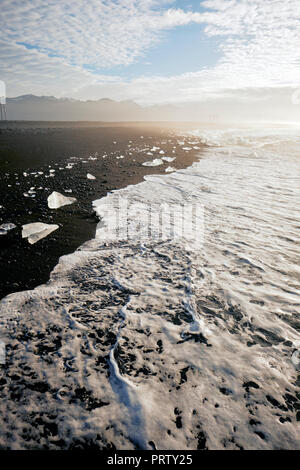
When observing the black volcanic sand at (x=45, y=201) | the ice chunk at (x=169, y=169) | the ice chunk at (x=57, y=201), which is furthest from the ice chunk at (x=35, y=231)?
the ice chunk at (x=169, y=169)

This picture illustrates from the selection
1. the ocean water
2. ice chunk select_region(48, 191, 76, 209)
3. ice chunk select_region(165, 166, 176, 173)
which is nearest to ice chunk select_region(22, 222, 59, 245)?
the ocean water

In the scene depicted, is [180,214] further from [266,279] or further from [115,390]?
[115,390]

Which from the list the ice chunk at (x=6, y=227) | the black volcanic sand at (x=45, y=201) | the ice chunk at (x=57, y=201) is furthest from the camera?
the ice chunk at (x=57, y=201)

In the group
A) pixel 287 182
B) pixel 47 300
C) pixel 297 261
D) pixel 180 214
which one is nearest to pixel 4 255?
pixel 47 300

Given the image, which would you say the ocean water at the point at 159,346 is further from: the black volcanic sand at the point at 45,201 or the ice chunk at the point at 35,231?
the ice chunk at the point at 35,231

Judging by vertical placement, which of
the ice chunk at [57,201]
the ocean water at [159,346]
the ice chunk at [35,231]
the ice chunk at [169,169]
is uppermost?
the ice chunk at [169,169]

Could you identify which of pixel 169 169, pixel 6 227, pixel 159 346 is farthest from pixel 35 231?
pixel 169 169

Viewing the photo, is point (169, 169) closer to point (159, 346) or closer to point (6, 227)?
point (6, 227)

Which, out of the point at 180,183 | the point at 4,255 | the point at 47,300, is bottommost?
the point at 47,300
